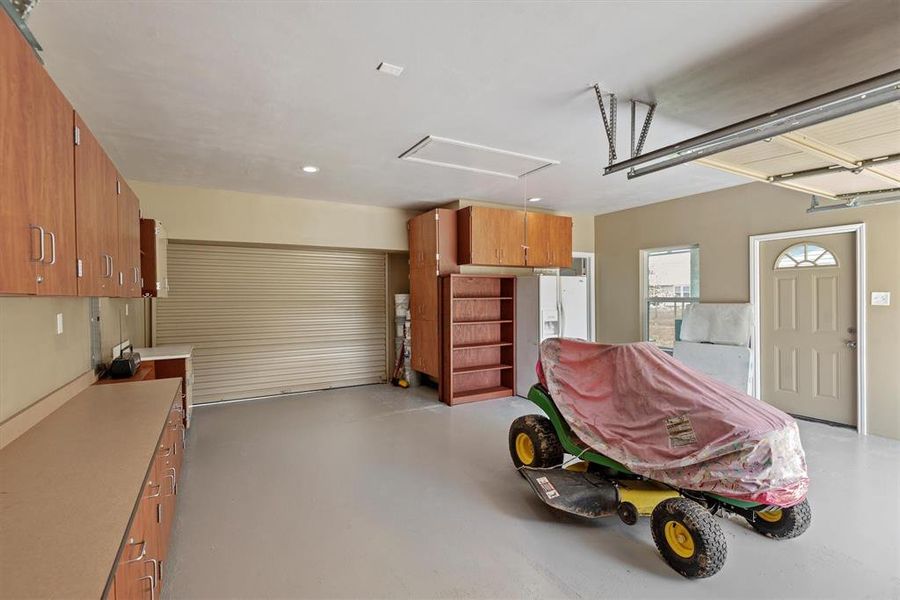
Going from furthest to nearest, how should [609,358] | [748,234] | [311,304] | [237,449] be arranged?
[311,304], [748,234], [237,449], [609,358]

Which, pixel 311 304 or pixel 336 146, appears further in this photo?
pixel 311 304

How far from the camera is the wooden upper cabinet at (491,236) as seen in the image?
230 inches

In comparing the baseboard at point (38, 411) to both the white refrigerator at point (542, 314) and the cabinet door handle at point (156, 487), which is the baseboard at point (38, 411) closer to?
the cabinet door handle at point (156, 487)

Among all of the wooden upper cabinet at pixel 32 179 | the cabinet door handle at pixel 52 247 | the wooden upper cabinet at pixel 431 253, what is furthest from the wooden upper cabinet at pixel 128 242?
the wooden upper cabinet at pixel 431 253

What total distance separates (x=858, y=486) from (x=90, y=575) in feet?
15.5

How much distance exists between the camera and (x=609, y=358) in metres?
3.09

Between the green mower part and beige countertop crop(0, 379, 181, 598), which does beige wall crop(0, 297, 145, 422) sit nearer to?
beige countertop crop(0, 379, 181, 598)

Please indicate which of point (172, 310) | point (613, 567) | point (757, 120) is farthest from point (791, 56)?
point (172, 310)

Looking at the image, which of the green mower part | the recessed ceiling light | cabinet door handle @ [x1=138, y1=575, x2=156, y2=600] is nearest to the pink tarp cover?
the green mower part

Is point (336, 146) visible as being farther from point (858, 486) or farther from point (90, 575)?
point (858, 486)

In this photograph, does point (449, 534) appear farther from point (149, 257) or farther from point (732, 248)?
point (732, 248)

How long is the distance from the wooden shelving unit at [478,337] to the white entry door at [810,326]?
3.24m

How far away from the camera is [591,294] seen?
7469 millimetres

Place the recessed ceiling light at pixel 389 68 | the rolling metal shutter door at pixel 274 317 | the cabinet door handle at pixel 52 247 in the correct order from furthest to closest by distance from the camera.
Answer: the rolling metal shutter door at pixel 274 317 → the recessed ceiling light at pixel 389 68 → the cabinet door handle at pixel 52 247
